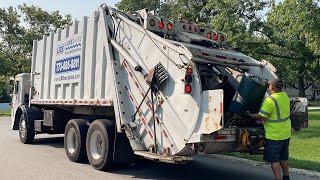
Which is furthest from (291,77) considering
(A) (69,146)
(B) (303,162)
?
(A) (69,146)

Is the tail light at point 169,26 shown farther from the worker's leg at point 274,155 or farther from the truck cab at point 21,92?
the truck cab at point 21,92

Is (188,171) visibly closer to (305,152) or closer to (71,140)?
(71,140)

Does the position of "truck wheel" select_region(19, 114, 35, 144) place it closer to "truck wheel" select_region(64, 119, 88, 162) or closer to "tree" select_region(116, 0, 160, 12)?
"truck wheel" select_region(64, 119, 88, 162)

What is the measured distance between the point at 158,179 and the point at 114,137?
1.11m

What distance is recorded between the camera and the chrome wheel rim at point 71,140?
8430mm

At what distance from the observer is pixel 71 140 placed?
8.52 metres

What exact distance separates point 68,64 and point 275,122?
520 cm

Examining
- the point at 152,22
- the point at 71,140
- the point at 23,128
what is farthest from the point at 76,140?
the point at 23,128

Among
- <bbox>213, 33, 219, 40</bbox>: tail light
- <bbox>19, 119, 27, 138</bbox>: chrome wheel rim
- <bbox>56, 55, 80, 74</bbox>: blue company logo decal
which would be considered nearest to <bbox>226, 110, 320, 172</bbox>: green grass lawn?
<bbox>213, 33, 219, 40</bbox>: tail light

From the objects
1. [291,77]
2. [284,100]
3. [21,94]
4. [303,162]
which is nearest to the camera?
[284,100]

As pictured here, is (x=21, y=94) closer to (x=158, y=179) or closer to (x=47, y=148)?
(x=47, y=148)

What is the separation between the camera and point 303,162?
27.6 feet

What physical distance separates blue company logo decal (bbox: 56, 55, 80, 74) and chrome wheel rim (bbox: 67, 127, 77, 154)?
1.43 metres

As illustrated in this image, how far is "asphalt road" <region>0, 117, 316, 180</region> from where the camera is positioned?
691 centimetres
